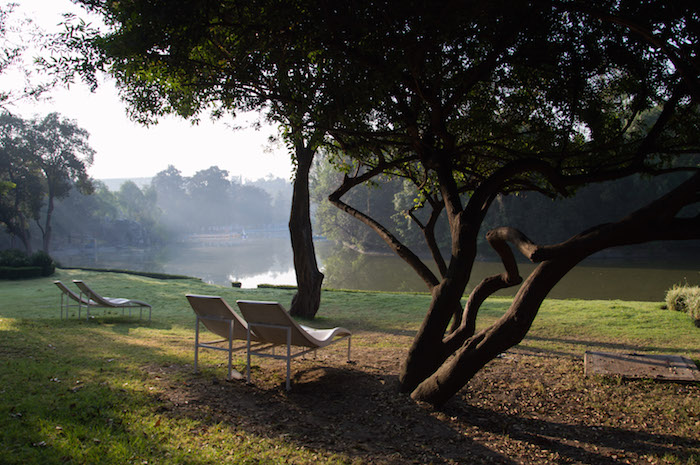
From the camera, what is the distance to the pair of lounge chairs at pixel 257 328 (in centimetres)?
426

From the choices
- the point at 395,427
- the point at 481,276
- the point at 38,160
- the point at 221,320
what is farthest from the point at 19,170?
the point at 395,427

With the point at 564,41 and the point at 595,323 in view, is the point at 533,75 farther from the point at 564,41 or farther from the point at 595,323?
the point at 595,323

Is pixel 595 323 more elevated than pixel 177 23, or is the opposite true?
pixel 177 23

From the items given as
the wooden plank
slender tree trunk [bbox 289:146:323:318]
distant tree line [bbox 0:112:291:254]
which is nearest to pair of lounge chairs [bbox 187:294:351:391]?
the wooden plank

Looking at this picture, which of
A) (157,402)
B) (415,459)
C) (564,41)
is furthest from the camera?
(564,41)

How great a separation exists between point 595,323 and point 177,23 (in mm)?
8115

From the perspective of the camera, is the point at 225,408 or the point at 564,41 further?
the point at 564,41

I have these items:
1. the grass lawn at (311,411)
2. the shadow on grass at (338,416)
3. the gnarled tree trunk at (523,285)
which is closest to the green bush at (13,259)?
the grass lawn at (311,411)

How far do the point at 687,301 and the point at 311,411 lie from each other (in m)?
8.50

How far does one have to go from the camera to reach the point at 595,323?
8.89m

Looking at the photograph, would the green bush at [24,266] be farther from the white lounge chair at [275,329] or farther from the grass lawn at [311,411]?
the white lounge chair at [275,329]

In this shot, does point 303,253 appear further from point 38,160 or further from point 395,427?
point 38,160

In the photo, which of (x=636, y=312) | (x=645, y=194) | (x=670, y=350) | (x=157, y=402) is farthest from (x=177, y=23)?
(x=645, y=194)

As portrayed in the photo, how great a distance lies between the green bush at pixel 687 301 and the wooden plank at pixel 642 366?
14.2ft
